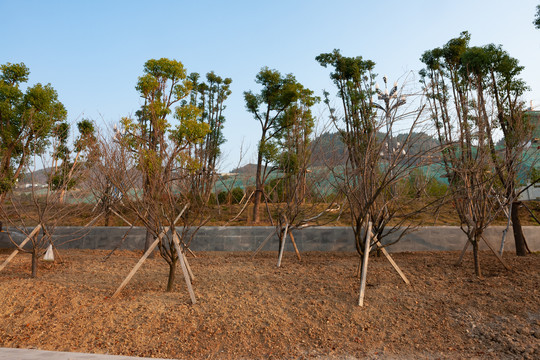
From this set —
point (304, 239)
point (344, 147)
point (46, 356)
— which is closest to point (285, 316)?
point (46, 356)

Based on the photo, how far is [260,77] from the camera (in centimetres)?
1409

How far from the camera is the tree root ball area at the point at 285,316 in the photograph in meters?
3.43

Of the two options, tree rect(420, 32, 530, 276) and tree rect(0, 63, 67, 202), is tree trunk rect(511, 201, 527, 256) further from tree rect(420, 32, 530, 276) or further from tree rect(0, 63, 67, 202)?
tree rect(0, 63, 67, 202)

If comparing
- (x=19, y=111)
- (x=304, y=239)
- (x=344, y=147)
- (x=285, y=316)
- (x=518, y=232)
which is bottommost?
(x=285, y=316)

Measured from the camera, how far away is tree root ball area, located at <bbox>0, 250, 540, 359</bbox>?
3.43 meters

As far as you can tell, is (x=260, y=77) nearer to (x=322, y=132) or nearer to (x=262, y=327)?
(x=322, y=132)

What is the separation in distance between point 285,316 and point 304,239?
5.88 meters

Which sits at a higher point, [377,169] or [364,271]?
[377,169]

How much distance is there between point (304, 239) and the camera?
986cm

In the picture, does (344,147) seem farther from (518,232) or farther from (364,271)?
(518,232)

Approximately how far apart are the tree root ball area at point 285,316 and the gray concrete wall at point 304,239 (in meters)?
3.46

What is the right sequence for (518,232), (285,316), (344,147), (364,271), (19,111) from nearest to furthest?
(285,316), (364,271), (344,147), (518,232), (19,111)

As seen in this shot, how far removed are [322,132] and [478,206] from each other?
293 cm

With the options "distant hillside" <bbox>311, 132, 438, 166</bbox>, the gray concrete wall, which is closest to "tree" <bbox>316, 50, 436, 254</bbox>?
"distant hillside" <bbox>311, 132, 438, 166</bbox>
